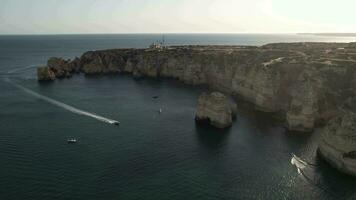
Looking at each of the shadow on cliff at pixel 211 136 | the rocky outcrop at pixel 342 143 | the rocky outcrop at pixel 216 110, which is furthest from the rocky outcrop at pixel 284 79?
the rocky outcrop at pixel 342 143

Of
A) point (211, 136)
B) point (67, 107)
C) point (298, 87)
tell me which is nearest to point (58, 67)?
point (67, 107)

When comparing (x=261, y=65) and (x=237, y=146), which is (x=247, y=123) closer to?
(x=237, y=146)

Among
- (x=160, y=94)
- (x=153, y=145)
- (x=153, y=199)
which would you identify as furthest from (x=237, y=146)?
(x=160, y=94)

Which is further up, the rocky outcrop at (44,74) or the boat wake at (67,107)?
the rocky outcrop at (44,74)

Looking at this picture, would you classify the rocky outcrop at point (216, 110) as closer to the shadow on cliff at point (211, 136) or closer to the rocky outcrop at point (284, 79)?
the shadow on cliff at point (211, 136)

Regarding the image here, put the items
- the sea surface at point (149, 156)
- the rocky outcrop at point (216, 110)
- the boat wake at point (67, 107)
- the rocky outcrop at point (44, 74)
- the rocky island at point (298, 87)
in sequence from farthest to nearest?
the rocky outcrop at point (44, 74)
the boat wake at point (67, 107)
the rocky outcrop at point (216, 110)
the rocky island at point (298, 87)
the sea surface at point (149, 156)

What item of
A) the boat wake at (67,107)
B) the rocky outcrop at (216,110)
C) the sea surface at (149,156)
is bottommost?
the sea surface at (149,156)
